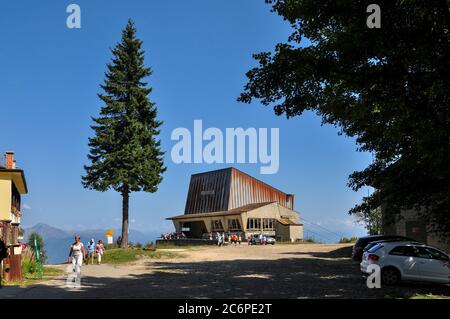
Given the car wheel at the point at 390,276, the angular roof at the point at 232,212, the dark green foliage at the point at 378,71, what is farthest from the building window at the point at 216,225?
the dark green foliage at the point at 378,71

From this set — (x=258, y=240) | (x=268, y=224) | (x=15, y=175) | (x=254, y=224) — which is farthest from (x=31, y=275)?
(x=268, y=224)

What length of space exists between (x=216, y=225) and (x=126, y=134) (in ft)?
90.2

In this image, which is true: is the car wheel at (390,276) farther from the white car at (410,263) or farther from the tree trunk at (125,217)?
the tree trunk at (125,217)

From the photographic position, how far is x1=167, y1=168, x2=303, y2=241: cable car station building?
6097cm

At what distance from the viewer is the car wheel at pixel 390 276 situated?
17703 mm

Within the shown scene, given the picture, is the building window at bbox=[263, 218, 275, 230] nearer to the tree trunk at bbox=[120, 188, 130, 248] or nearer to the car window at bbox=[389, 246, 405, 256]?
the tree trunk at bbox=[120, 188, 130, 248]

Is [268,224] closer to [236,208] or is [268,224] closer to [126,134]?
[236,208]

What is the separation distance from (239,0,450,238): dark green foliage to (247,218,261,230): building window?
1826 inches

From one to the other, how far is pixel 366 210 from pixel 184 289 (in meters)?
10.1

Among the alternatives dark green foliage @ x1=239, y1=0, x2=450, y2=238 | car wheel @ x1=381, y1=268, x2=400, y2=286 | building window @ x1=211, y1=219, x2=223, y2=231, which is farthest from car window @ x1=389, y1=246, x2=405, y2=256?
building window @ x1=211, y1=219, x2=223, y2=231

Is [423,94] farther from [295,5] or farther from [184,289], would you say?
[184,289]

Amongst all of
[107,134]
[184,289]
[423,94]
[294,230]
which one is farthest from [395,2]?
[294,230]

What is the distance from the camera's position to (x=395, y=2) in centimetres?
1184

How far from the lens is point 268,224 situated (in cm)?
6197
